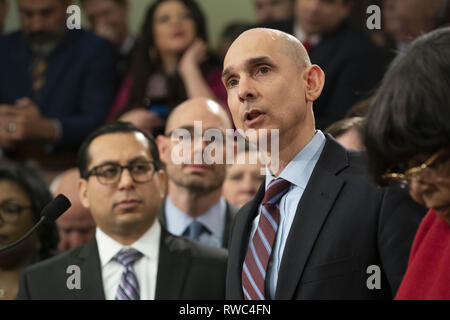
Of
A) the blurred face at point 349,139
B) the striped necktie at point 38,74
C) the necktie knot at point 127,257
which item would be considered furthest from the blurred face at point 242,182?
the striped necktie at point 38,74

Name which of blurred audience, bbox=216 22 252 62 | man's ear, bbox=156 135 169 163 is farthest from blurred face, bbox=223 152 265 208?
blurred audience, bbox=216 22 252 62

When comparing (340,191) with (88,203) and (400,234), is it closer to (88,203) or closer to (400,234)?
(400,234)

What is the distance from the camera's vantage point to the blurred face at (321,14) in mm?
2758

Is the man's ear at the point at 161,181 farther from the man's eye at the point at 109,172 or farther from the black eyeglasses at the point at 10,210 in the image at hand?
the black eyeglasses at the point at 10,210

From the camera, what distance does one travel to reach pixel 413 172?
3.86ft

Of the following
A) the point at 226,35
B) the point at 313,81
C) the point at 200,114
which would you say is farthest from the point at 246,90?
the point at 226,35

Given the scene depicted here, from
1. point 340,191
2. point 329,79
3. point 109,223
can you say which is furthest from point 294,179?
point 329,79

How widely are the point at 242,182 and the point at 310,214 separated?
1150 millimetres

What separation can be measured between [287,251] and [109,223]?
2.34ft

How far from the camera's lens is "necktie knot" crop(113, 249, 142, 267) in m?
2.09

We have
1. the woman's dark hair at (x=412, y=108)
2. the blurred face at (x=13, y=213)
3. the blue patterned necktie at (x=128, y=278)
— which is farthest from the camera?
the blurred face at (x=13, y=213)

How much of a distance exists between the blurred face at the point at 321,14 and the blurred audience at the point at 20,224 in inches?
41.3

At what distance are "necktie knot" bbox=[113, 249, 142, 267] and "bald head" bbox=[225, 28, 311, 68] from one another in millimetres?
735

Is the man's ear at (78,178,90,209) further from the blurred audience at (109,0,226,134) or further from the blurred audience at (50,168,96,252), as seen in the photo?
the blurred audience at (109,0,226,134)
